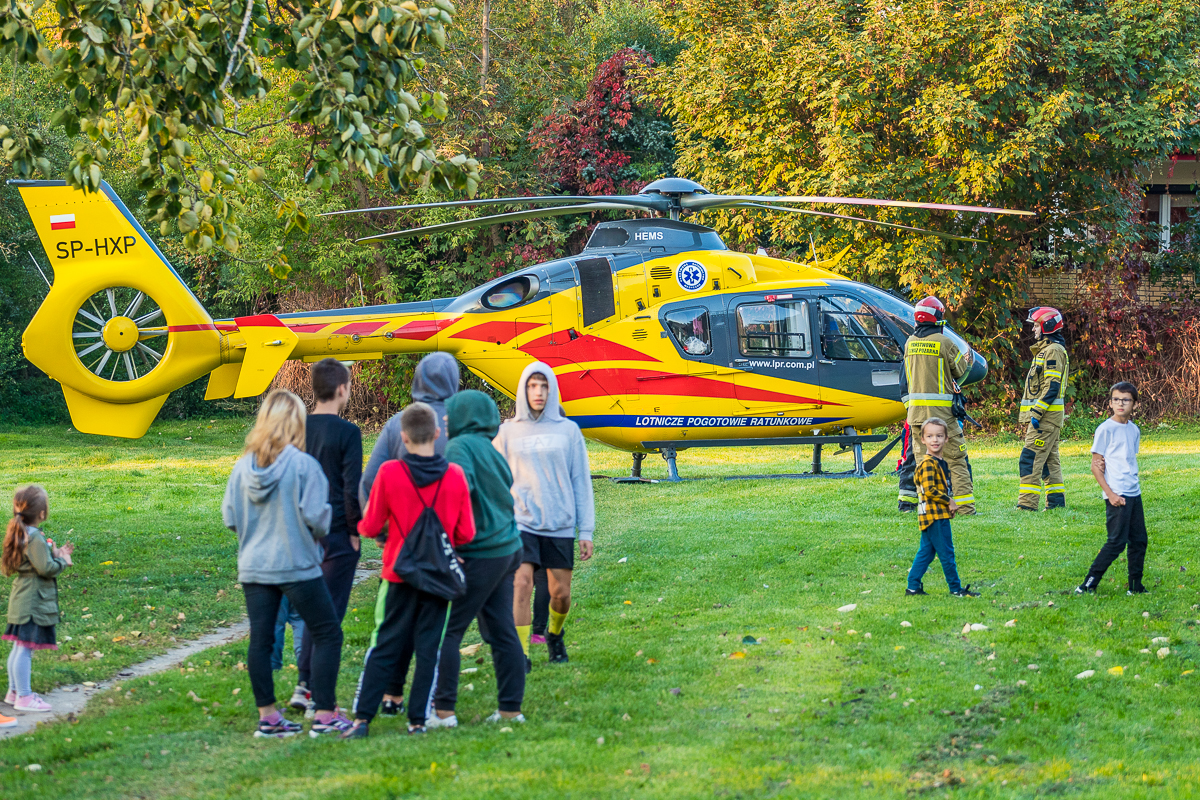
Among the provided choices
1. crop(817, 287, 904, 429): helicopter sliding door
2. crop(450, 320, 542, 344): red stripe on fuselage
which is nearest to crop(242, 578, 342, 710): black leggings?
crop(450, 320, 542, 344): red stripe on fuselage

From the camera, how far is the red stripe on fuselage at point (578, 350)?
13586mm

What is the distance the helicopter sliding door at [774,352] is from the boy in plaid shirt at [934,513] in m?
5.49

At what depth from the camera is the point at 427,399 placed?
606cm

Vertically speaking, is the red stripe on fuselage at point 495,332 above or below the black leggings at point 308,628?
above

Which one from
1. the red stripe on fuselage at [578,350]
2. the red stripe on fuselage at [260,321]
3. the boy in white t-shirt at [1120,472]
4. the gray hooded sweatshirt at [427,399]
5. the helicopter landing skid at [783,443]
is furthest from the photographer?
the helicopter landing skid at [783,443]

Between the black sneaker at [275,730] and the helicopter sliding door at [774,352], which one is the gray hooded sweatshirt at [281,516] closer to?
the black sneaker at [275,730]

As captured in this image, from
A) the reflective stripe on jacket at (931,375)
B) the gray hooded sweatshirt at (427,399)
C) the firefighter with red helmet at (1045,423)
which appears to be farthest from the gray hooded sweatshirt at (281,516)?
the firefighter with red helmet at (1045,423)

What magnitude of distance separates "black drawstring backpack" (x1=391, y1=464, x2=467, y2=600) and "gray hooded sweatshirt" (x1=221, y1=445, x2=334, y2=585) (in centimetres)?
48

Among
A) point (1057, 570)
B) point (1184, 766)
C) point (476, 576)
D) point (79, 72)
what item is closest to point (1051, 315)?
point (1057, 570)

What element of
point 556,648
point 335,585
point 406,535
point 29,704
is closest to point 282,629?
point 335,585

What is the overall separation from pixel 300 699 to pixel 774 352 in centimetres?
897

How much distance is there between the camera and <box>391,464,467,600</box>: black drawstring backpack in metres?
5.27

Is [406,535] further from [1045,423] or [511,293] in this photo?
[1045,423]

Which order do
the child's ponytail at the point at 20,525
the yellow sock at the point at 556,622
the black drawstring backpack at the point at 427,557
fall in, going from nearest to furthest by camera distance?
the black drawstring backpack at the point at 427,557
the child's ponytail at the point at 20,525
the yellow sock at the point at 556,622
